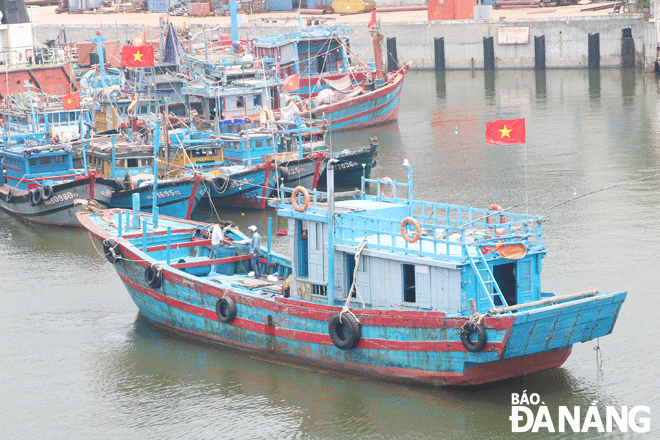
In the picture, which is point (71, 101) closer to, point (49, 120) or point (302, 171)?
point (49, 120)

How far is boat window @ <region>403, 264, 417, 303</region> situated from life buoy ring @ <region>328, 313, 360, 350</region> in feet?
3.92

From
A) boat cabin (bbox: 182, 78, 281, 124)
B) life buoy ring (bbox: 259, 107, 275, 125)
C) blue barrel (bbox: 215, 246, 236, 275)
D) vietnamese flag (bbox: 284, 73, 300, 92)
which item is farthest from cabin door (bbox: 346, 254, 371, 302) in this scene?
vietnamese flag (bbox: 284, 73, 300, 92)

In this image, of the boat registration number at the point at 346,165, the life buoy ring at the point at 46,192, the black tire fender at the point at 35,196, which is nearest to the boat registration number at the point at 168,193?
the life buoy ring at the point at 46,192

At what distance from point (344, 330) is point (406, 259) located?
2.09 metres

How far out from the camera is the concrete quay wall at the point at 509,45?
236ft

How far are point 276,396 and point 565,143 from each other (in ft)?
106

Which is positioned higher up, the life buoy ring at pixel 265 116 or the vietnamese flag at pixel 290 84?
the vietnamese flag at pixel 290 84

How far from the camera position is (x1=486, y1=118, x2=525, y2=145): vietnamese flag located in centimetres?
2255

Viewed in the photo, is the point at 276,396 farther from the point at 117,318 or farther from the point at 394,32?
the point at 394,32

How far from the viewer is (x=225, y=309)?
23500 mm

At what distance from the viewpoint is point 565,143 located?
5022cm

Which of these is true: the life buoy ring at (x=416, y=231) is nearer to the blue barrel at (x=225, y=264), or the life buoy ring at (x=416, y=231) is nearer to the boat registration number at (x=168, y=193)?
the blue barrel at (x=225, y=264)

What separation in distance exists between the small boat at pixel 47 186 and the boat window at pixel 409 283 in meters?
19.0

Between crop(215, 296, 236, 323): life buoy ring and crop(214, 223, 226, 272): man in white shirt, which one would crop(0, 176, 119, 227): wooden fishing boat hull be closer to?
crop(214, 223, 226, 272): man in white shirt
